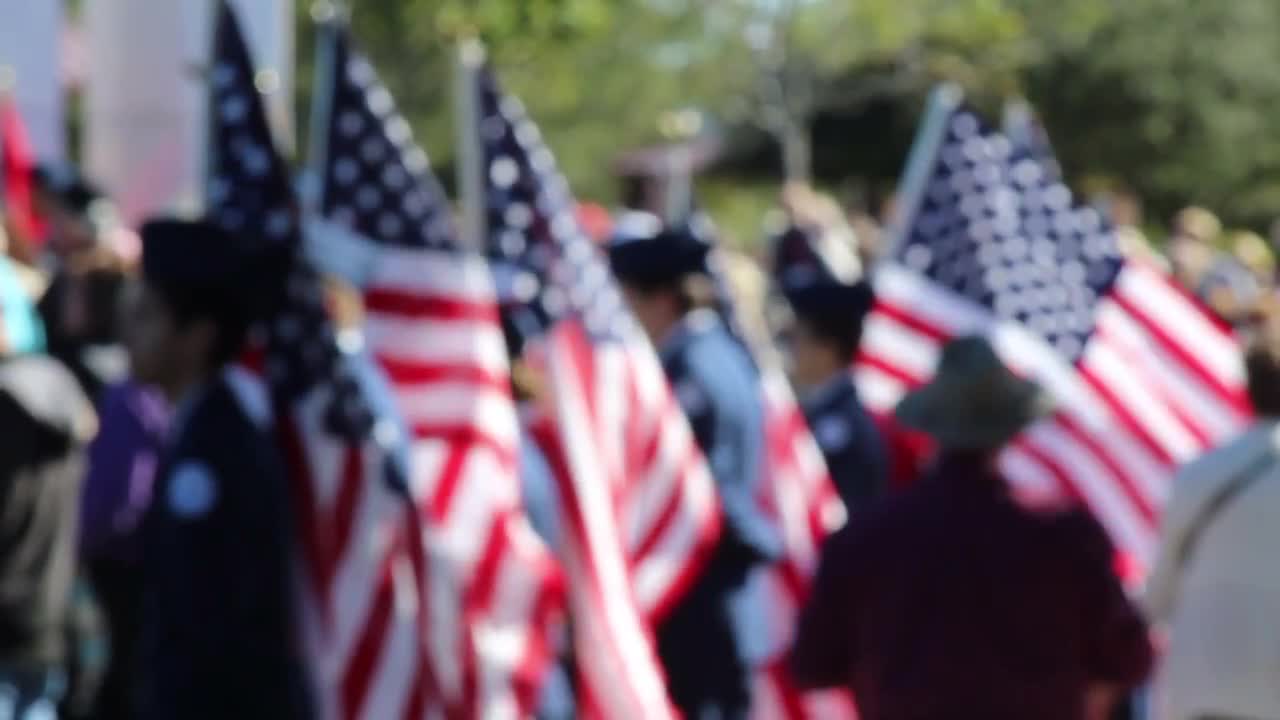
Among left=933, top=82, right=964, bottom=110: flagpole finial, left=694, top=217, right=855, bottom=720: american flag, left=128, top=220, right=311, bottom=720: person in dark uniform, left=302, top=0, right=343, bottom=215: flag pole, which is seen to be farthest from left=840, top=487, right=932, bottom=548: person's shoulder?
left=933, top=82, right=964, bottom=110: flagpole finial

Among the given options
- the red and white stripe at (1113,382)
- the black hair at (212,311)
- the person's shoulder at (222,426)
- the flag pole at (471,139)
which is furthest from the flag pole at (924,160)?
the person's shoulder at (222,426)

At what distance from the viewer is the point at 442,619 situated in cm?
743

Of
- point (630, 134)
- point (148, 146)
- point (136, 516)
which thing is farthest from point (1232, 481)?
point (630, 134)

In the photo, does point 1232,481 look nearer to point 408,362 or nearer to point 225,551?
point 408,362

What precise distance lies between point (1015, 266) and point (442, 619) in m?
3.40

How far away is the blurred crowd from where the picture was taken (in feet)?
23.1

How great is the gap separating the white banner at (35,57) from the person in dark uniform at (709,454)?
10.4 ft

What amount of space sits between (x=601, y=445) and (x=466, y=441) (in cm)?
92

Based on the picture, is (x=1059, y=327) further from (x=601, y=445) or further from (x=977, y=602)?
(x=977, y=602)

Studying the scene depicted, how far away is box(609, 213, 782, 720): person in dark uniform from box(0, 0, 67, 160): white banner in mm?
3156

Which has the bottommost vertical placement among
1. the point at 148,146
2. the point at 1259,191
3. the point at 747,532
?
the point at 1259,191

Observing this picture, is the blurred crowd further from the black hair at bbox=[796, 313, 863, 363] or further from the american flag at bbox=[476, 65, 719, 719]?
the american flag at bbox=[476, 65, 719, 719]

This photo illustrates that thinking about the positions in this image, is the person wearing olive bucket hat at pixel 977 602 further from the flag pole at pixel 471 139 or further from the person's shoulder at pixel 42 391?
the person's shoulder at pixel 42 391

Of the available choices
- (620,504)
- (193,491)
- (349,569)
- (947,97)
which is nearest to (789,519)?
(620,504)
